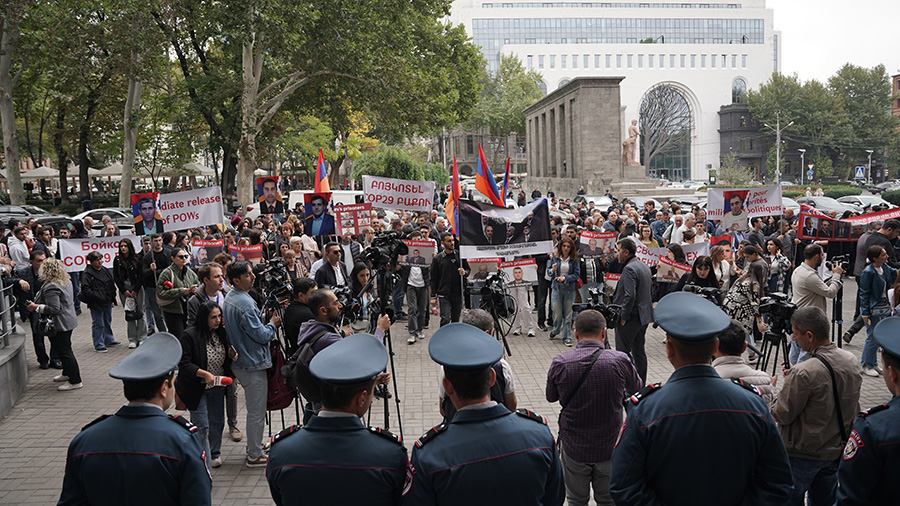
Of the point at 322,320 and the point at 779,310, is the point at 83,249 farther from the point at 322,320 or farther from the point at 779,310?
the point at 779,310

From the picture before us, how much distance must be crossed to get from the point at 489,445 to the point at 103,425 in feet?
6.09

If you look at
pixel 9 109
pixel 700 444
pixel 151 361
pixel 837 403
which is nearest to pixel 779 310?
pixel 837 403

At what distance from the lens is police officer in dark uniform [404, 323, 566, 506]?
305cm

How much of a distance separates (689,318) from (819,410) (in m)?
1.72

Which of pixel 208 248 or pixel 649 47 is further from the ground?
pixel 649 47

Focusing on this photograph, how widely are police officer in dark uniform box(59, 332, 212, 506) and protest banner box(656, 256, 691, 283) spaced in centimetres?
899

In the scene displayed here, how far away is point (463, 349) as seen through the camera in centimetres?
332

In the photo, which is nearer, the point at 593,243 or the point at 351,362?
the point at 351,362

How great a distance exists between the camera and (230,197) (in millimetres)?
33438

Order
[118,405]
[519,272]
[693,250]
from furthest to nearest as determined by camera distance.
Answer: [693,250] < [519,272] < [118,405]

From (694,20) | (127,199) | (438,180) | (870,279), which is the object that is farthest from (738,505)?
(694,20)

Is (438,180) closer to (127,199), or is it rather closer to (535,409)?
(127,199)

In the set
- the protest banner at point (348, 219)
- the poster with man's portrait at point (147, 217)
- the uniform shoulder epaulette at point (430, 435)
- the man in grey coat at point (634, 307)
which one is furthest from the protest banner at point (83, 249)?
the uniform shoulder epaulette at point (430, 435)

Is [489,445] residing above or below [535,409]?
above
